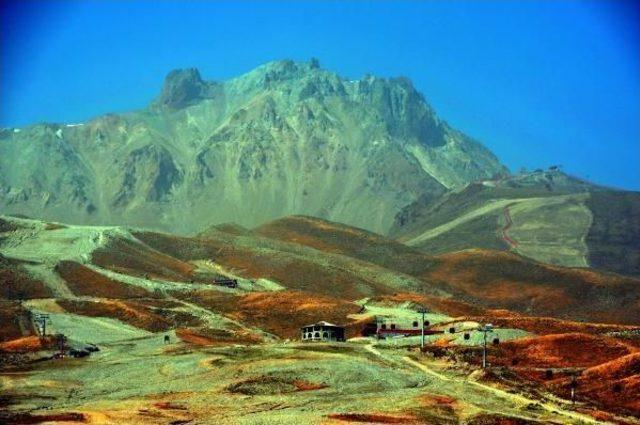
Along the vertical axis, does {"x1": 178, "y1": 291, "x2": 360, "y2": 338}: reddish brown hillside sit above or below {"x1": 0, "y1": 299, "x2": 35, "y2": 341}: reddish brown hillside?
above

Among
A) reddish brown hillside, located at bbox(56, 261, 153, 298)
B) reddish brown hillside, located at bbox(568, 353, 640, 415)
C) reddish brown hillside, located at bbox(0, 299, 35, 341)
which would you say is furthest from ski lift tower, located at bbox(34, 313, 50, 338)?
reddish brown hillside, located at bbox(568, 353, 640, 415)

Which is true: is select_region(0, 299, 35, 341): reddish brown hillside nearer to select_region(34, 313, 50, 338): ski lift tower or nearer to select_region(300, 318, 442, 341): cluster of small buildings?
select_region(34, 313, 50, 338): ski lift tower

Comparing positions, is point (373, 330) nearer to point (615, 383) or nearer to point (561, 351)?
point (561, 351)

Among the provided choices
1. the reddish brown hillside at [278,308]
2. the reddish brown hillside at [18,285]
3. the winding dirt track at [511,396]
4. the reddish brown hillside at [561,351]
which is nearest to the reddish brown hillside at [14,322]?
the reddish brown hillside at [18,285]

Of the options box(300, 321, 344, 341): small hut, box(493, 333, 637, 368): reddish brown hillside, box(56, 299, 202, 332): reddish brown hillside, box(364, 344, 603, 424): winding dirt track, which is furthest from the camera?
box(56, 299, 202, 332): reddish brown hillside

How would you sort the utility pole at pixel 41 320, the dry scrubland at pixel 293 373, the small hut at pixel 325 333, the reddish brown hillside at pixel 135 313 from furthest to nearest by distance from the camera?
1. the reddish brown hillside at pixel 135 313
2. the small hut at pixel 325 333
3. the utility pole at pixel 41 320
4. the dry scrubland at pixel 293 373

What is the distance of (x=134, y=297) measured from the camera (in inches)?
7480

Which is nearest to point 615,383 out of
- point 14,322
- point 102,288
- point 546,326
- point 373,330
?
point 546,326

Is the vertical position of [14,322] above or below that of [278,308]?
below

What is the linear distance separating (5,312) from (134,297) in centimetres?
3708

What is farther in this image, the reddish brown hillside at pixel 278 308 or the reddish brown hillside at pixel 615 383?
the reddish brown hillside at pixel 278 308

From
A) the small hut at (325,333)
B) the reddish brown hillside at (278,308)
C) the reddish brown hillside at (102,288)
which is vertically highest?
the reddish brown hillside at (102,288)

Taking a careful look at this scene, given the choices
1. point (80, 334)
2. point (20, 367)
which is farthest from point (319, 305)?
point (20, 367)

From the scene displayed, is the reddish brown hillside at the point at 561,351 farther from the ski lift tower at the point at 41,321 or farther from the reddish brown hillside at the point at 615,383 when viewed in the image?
the ski lift tower at the point at 41,321
